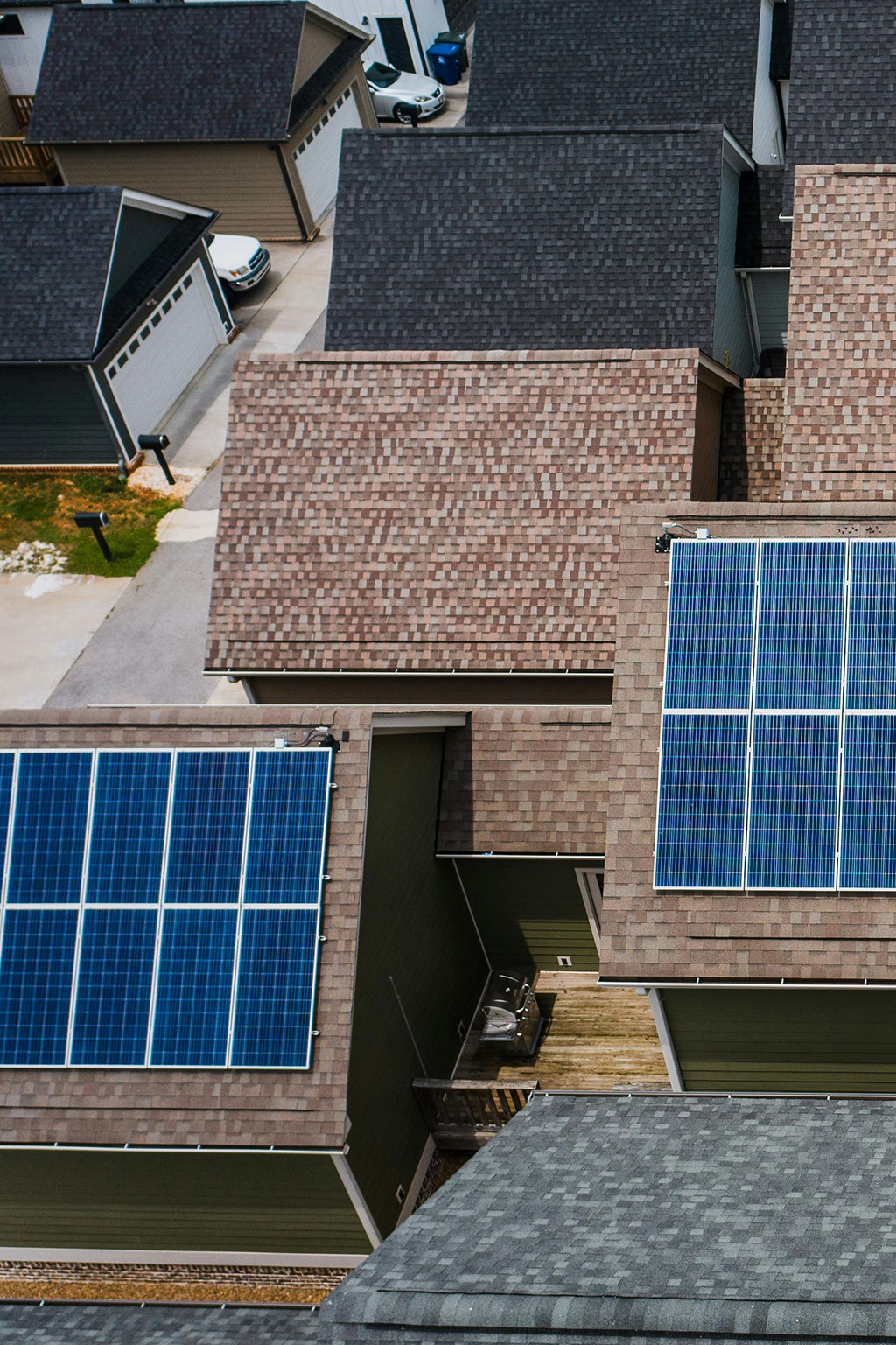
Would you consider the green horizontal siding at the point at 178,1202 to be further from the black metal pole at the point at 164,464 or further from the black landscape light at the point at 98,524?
the black metal pole at the point at 164,464

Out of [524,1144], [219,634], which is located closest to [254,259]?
[219,634]

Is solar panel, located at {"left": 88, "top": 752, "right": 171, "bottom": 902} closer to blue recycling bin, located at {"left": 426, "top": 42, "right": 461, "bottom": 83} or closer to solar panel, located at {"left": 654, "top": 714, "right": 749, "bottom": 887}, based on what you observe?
solar panel, located at {"left": 654, "top": 714, "right": 749, "bottom": 887}

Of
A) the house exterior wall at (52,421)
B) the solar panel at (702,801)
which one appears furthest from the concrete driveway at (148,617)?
the solar panel at (702,801)

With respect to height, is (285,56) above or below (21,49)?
below

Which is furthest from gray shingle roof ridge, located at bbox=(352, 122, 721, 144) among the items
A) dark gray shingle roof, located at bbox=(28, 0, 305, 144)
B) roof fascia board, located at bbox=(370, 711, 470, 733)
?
roof fascia board, located at bbox=(370, 711, 470, 733)

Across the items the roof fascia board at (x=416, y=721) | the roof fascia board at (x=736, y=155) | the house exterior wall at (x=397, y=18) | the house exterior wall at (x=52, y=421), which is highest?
the house exterior wall at (x=397, y=18)

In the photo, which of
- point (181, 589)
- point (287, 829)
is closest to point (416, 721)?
point (287, 829)

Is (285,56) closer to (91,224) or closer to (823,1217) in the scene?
(91,224)
